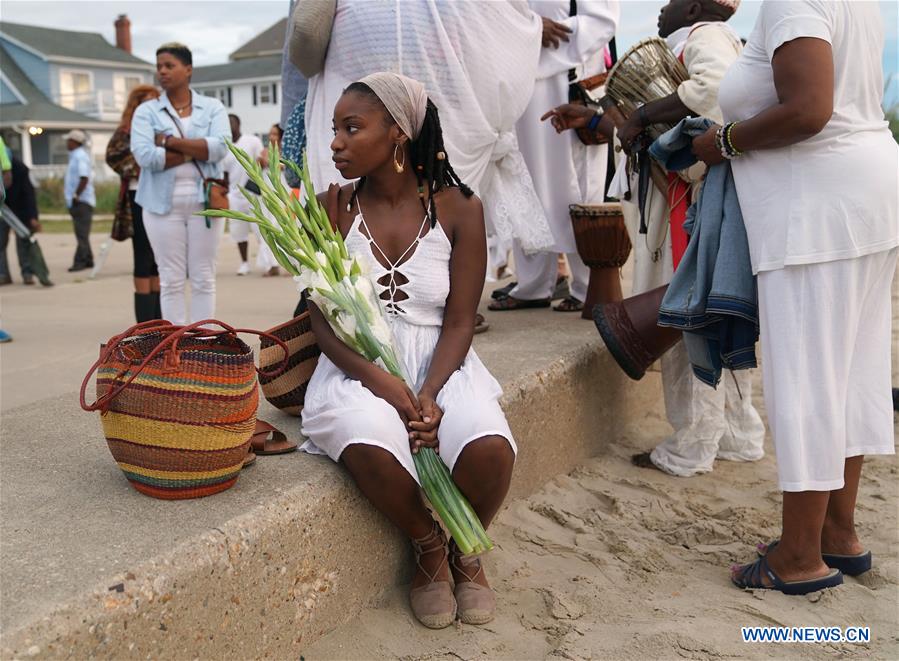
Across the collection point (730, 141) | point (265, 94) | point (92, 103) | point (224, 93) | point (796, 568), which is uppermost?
point (224, 93)

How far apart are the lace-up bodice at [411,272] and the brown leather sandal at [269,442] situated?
56 centimetres

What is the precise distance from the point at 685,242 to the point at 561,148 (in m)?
1.63

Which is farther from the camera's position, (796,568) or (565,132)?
(565,132)

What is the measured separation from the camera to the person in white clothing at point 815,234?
2.65 metres

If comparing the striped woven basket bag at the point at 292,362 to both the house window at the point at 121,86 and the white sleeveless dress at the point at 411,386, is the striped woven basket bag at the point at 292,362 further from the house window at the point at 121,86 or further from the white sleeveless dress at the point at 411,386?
the house window at the point at 121,86

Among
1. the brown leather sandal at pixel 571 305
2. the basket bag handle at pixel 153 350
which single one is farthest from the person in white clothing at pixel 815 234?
the brown leather sandal at pixel 571 305

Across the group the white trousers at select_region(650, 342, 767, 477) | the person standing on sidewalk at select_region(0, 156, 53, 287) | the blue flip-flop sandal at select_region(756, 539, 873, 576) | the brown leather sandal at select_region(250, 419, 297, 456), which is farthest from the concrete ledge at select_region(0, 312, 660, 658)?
the person standing on sidewalk at select_region(0, 156, 53, 287)

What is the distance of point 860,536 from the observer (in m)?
3.45

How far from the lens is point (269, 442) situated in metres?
2.96

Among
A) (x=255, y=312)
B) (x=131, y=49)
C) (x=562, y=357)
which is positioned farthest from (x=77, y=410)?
(x=131, y=49)

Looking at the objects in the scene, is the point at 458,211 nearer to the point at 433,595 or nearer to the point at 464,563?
the point at 464,563

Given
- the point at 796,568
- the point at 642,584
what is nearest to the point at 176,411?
the point at 642,584

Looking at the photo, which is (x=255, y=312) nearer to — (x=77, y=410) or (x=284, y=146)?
(x=284, y=146)

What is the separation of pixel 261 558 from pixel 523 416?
63.7 inches
